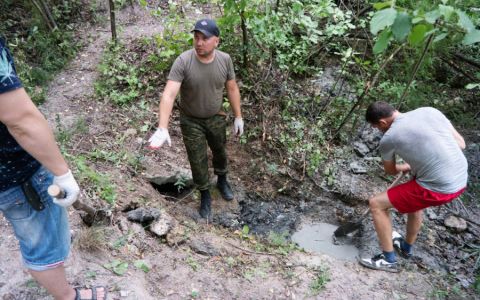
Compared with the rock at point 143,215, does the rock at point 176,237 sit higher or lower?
lower

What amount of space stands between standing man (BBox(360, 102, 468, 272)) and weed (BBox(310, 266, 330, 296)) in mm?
684

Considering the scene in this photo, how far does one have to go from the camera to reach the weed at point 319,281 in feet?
10.1

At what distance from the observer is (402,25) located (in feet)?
5.93

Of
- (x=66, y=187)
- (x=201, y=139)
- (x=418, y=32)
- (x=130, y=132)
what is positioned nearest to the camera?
(x=66, y=187)

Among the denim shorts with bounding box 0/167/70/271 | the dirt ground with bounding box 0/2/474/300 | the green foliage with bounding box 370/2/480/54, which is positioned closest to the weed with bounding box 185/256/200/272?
the dirt ground with bounding box 0/2/474/300

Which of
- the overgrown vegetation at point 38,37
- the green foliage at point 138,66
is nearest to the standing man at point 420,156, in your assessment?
the green foliage at point 138,66

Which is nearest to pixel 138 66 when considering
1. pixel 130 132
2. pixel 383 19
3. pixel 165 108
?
pixel 130 132

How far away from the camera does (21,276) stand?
254cm

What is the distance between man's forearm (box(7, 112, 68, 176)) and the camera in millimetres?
1435

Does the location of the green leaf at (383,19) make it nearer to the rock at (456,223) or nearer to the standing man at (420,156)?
the standing man at (420,156)

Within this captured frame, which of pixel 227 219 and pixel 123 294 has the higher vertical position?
pixel 123 294

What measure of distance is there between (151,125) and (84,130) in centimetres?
82

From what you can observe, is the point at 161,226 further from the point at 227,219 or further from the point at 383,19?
the point at 383,19

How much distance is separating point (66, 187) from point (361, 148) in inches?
167
